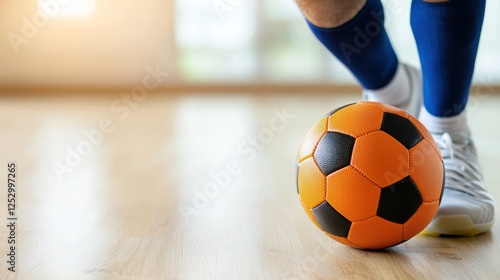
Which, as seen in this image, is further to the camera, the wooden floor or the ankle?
the ankle

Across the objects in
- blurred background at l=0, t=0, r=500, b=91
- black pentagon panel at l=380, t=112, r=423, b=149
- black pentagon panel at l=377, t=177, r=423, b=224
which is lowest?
blurred background at l=0, t=0, r=500, b=91

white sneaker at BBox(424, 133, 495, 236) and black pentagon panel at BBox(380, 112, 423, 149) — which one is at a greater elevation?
black pentagon panel at BBox(380, 112, 423, 149)

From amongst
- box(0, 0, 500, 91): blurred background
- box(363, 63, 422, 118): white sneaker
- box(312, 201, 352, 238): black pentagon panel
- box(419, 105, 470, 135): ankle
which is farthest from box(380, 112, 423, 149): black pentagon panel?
box(0, 0, 500, 91): blurred background

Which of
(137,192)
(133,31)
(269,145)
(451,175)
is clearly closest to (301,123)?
(269,145)

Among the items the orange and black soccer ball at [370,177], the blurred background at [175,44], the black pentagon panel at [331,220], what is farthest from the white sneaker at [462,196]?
the blurred background at [175,44]

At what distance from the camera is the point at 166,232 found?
4.54ft

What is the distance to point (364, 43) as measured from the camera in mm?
1538

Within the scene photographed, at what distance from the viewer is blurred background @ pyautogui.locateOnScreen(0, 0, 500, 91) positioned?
5879 millimetres

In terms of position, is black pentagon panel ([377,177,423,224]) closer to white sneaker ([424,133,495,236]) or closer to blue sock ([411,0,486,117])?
white sneaker ([424,133,495,236])

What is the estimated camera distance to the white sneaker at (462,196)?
1.32 metres

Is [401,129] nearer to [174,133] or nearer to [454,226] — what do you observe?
[454,226]

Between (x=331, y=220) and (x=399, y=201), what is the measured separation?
0.40 feet

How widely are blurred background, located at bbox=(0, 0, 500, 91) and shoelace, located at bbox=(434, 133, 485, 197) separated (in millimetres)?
4517

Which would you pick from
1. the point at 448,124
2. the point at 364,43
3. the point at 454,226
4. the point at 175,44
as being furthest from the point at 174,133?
the point at 175,44
